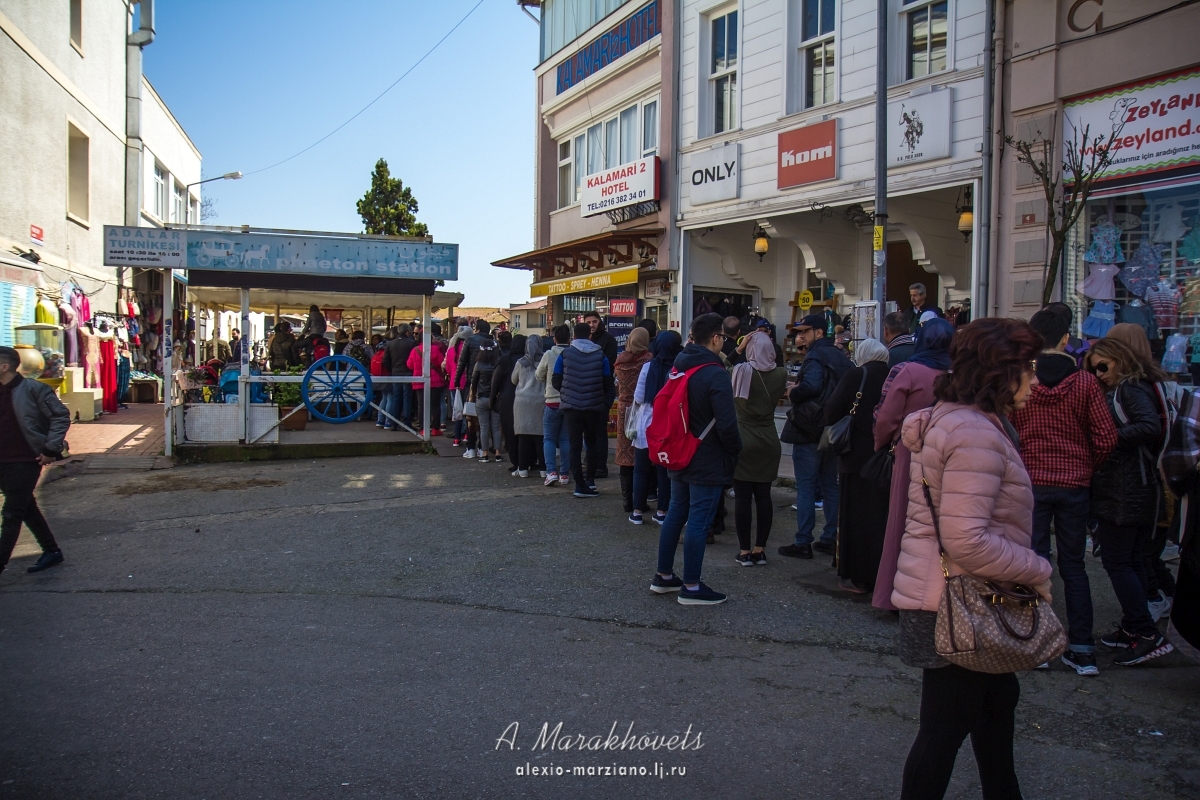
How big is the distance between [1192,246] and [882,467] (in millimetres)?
5940

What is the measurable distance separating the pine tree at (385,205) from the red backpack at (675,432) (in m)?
32.2

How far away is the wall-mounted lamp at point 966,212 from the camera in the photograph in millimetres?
10758

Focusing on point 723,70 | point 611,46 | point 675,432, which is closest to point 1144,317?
point 675,432

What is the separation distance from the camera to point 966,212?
35.7 ft

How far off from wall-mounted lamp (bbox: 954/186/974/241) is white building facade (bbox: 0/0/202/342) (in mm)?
13701

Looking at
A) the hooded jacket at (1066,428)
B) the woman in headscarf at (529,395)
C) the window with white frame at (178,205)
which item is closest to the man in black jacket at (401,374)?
the woman in headscarf at (529,395)

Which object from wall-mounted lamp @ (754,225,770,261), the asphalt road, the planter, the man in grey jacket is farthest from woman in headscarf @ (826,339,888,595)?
the planter

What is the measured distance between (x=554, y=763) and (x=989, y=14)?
33.3ft

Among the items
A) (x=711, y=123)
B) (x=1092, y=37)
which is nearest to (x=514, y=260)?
(x=711, y=123)

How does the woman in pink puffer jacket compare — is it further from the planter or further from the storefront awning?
the storefront awning

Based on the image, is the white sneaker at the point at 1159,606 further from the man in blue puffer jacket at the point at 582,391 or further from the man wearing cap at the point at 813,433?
the man in blue puffer jacket at the point at 582,391

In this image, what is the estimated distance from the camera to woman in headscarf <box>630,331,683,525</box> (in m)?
7.22

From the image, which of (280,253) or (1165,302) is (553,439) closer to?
(280,253)

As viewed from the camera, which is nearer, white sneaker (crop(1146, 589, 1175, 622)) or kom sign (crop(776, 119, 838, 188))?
white sneaker (crop(1146, 589, 1175, 622))
